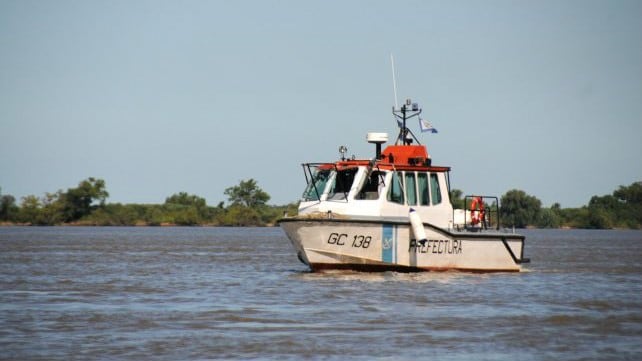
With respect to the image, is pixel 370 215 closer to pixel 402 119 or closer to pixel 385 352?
A: pixel 402 119

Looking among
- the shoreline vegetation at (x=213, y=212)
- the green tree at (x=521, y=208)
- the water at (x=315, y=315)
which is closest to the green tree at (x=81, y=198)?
the shoreline vegetation at (x=213, y=212)

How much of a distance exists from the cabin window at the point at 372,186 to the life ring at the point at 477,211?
9.90ft

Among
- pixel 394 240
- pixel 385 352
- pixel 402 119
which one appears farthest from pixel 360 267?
pixel 385 352

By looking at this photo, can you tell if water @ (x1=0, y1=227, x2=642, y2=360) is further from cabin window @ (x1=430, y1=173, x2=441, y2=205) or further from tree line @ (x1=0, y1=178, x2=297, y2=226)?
tree line @ (x1=0, y1=178, x2=297, y2=226)

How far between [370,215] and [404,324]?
28.9 ft

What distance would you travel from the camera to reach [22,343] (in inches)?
678

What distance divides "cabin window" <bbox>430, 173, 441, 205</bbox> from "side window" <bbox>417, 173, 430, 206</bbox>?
178mm

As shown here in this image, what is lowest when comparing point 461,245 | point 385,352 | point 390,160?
point 385,352

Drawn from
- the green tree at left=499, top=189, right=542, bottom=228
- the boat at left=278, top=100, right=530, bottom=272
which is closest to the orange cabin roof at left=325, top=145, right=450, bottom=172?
the boat at left=278, top=100, right=530, bottom=272

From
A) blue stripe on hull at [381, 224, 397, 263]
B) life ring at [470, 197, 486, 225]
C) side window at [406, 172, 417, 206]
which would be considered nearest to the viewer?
blue stripe on hull at [381, 224, 397, 263]

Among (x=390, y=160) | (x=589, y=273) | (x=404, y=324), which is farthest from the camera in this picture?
(x=589, y=273)

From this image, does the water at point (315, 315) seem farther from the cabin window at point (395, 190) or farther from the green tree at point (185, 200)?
the green tree at point (185, 200)

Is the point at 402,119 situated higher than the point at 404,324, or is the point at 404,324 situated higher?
the point at 402,119

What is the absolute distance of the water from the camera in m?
17.1
